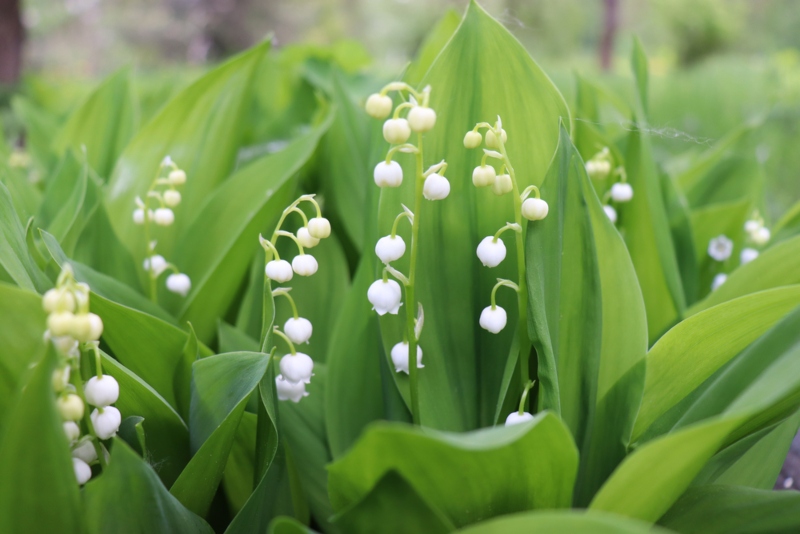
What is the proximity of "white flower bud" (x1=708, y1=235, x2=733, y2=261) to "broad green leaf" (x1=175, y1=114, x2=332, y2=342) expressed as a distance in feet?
2.38

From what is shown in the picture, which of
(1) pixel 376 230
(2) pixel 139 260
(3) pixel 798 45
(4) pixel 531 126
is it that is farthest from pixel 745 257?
(3) pixel 798 45

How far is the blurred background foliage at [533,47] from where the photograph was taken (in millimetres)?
2746

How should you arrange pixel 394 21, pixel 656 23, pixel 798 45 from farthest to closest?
pixel 394 21
pixel 656 23
pixel 798 45

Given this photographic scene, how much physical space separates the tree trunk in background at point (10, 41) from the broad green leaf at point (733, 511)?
3945mm

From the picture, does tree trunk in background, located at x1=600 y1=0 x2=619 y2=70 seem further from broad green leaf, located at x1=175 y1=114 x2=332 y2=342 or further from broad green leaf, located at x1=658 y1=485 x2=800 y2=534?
broad green leaf, located at x1=658 y1=485 x2=800 y2=534

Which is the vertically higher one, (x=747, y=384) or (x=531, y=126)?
(x=531, y=126)

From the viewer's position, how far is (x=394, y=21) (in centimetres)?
2250

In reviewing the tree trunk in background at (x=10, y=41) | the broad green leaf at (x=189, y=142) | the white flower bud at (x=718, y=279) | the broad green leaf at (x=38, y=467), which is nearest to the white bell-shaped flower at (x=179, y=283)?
the broad green leaf at (x=189, y=142)

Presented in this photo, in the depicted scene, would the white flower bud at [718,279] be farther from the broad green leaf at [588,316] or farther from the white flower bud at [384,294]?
the white flower bud at [384,294]

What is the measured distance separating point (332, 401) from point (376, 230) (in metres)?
0.23

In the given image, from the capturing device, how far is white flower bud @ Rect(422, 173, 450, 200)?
0.56 metres

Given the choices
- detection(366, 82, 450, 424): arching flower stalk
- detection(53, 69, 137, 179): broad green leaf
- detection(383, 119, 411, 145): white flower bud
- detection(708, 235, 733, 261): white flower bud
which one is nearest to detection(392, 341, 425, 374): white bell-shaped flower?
detection(366, 82, 450, 424): arching flower stalk

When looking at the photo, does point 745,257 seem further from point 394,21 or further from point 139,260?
point 394,21

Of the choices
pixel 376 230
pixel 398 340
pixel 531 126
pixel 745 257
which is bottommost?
pixel 745 257
